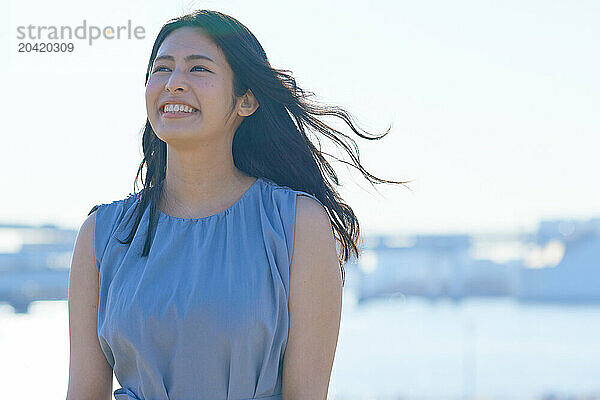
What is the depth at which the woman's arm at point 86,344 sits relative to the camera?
1877 millimetres

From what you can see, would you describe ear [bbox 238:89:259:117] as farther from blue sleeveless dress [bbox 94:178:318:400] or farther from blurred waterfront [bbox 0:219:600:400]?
blurred waterfront [bbox 0:219:600:400]

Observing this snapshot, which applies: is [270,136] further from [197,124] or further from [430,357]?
[430,357]

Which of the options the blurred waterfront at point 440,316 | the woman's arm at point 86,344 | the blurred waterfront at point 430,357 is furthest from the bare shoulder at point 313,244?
the blurred waterfront at point 440,316

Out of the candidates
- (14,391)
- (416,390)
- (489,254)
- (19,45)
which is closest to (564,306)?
(489,254)

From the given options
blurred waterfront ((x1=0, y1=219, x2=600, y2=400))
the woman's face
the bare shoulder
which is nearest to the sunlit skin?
the woman's face

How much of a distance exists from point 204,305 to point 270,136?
0.41 meters

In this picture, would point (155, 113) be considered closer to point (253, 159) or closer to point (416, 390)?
point (253, 159)

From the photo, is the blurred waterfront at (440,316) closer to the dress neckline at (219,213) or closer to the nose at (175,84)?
the dress neckline at (219,213)

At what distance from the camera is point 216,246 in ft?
6.11

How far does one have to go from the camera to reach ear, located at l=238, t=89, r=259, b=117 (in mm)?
1896

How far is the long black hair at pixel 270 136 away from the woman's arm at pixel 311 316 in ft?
0.48

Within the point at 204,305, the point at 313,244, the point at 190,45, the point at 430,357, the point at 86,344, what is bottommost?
the point at 430,357

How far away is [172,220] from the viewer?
6.31 feet

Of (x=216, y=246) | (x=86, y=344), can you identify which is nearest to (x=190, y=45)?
(x=216, y=246)
